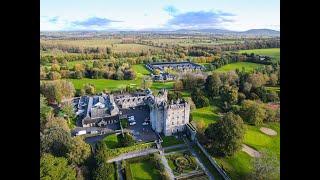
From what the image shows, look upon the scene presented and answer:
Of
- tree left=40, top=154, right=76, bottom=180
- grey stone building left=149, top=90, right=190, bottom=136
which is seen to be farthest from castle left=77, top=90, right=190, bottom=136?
tree left=40, top=154, right=76, bottom=180

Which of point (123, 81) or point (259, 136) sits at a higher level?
point (123, 81)

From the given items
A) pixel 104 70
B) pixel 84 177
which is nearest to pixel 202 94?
pixel 104 70

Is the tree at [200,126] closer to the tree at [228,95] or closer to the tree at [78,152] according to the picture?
the tree at [228,95]

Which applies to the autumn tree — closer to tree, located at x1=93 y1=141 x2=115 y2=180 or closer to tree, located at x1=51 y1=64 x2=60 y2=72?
tree, located at x1=51 y1=64 x2=60 y2=72

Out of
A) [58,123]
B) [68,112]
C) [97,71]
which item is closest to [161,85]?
[97,71]

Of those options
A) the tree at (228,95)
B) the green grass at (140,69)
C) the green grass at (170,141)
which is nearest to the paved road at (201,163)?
the green grass at (170,141)
